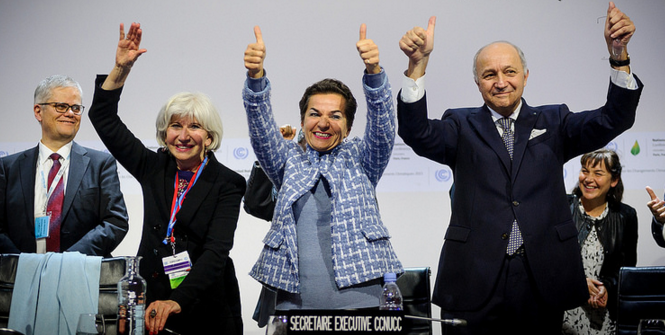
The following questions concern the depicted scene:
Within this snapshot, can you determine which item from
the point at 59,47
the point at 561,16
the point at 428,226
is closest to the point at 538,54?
the point at 561,16

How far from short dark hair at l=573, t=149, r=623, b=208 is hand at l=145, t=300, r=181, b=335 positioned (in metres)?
2.68

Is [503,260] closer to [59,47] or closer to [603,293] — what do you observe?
[603,293]

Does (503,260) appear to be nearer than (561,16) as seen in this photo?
Yes

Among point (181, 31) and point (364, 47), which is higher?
point (181, 31)

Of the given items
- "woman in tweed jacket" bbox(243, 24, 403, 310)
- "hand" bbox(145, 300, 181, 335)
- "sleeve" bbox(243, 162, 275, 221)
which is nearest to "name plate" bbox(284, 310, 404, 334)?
"woman in tweed jacket" bbox(243, 24, 403, 310)

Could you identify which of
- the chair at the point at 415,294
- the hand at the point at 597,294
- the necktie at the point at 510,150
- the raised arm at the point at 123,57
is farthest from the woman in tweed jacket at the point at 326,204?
the hand at the point at 597,294

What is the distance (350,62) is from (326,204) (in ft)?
7.63

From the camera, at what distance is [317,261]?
2219 millimetres

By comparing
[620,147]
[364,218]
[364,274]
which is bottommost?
[364,274]

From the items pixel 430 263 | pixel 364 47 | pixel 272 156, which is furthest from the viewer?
pixel 430 263

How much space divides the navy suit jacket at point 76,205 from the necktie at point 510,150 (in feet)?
6.50

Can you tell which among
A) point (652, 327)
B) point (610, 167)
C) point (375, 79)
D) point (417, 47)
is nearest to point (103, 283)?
point (375, 79)

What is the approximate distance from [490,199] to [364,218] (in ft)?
1.50

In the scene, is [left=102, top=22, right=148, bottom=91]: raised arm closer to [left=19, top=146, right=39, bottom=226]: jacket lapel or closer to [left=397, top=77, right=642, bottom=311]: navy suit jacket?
[left=19, top=146, right=39, bottom=226]: jacket lapel
